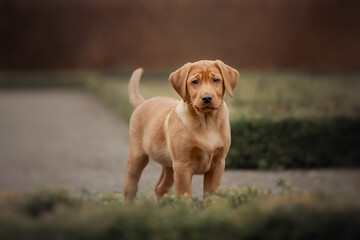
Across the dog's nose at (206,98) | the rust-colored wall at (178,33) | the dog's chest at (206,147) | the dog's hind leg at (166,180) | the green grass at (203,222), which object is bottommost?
the green grass at (203,222)

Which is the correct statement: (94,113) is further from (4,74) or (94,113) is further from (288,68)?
(4,74)

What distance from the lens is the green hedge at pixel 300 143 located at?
324 inches

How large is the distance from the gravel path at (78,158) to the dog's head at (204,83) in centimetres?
112

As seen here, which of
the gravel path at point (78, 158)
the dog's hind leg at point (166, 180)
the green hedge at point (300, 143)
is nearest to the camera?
the dog's hind leg at point (166, 180)

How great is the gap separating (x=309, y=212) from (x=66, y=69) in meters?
26.0

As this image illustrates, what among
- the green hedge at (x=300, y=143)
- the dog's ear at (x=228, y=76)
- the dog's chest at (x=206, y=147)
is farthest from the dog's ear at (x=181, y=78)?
the green hedge at (x=300, y=143)

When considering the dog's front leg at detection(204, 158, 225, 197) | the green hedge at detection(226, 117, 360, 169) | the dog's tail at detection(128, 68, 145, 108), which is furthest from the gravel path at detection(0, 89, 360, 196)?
the dog's tail at detection(128, 68, 145, 108)

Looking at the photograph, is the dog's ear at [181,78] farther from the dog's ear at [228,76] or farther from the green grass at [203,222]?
the green grass at [203,222]

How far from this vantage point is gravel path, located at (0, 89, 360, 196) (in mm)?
7254

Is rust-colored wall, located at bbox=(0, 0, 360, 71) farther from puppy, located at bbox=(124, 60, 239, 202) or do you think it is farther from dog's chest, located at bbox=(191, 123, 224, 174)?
dog's chest, located at bbox=(191, 123, 224, 174)

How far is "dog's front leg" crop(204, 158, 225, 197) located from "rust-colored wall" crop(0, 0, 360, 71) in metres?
19.6

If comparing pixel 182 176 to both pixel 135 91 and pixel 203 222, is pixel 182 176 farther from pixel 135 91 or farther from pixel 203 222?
pixel 135 91

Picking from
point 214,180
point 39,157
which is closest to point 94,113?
point 39,157

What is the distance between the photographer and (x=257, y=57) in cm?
2434
